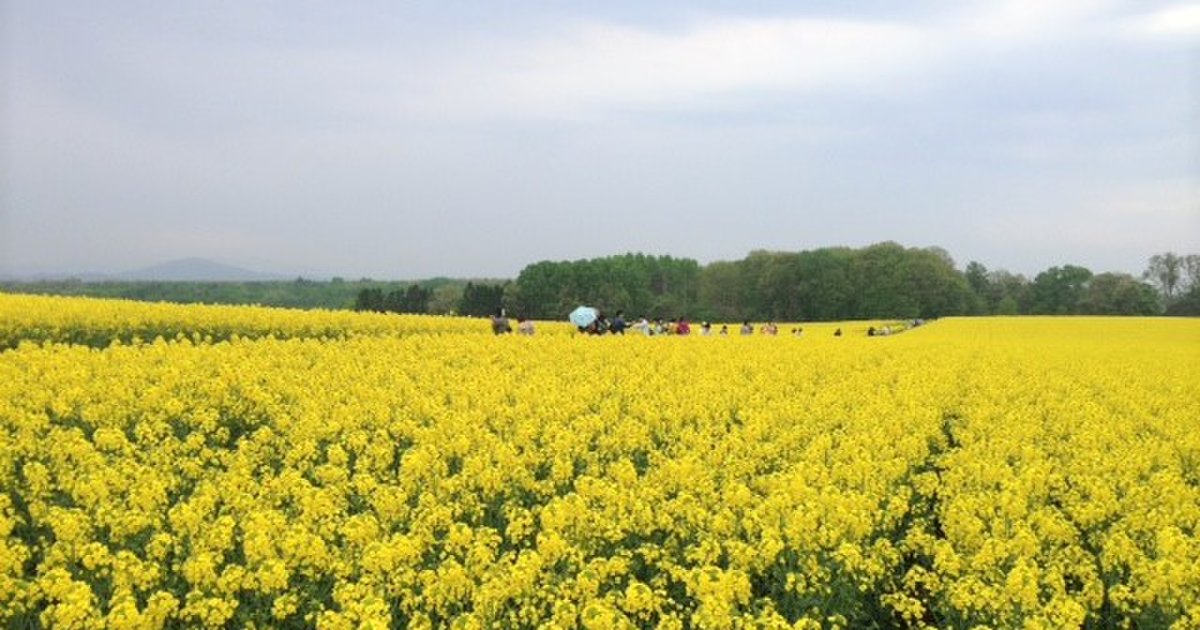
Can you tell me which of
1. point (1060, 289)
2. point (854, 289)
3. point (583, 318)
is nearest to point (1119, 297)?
point (1060, 289)

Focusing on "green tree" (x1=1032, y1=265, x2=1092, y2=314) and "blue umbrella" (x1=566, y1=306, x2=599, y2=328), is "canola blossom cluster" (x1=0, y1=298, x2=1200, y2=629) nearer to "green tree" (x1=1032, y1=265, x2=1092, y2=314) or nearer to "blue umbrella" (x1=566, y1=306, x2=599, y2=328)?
"blue umbrella" (x1=566, y1=306, x2=599, y2=328)

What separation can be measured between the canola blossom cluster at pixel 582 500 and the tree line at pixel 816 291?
80093 millimetres

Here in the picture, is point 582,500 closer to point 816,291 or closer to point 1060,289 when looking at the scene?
point 816,291

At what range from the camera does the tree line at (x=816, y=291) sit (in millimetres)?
96875

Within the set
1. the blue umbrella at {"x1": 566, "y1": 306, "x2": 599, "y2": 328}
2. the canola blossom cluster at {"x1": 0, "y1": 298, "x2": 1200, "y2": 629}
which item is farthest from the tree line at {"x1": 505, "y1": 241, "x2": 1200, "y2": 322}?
the canola blossom cluster at {"x1": 0, "y1": 298, "x2": 1200, "y2": 629}

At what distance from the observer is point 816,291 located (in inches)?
4097

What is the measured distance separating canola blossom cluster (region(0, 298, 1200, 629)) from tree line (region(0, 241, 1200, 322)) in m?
80.1

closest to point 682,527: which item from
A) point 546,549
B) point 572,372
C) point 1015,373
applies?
point 546,549

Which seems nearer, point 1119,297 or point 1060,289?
point 1119,297

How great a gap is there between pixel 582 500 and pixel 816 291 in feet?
330

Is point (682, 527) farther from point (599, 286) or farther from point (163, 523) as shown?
point (599, 286)

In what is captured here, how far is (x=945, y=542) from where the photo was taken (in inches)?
264

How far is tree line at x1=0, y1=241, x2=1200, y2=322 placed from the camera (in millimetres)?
→ 96875

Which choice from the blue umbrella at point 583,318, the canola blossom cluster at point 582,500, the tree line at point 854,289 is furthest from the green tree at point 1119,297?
the canola blossom cluster at point 582,500
